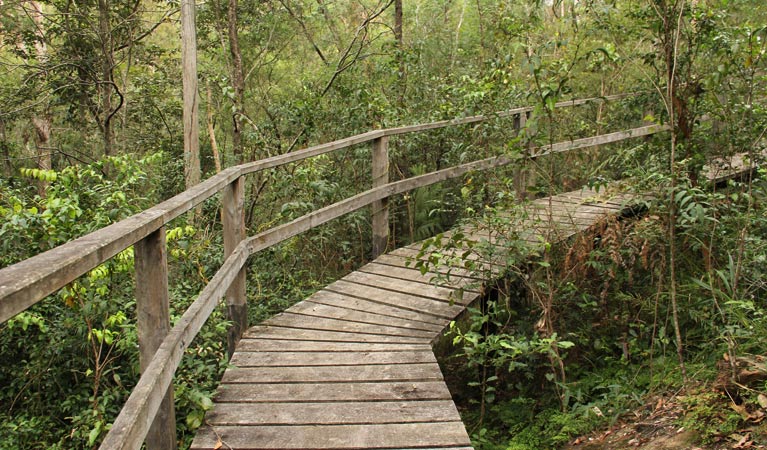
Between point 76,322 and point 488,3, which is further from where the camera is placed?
point 488,3

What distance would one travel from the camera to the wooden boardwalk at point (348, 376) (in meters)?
3.15

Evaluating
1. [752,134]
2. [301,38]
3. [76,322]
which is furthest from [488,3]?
[76,322]

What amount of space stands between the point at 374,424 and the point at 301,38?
14.5 meters

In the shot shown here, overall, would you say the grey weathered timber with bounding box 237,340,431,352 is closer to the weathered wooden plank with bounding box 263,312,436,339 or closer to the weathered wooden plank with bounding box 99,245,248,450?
the weathered wooden plank with bounding box 263,312,436,339

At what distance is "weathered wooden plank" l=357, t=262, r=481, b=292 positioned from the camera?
522cm

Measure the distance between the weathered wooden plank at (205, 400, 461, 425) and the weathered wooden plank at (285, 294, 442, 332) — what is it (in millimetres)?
1145

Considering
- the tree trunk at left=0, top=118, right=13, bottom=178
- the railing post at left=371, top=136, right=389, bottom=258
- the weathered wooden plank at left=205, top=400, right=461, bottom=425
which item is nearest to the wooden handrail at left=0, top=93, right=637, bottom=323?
the weathered wooden plank at left=205, top=400, right=461, bottom=425

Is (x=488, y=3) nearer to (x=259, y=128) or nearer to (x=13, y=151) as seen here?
(x=259, y=128)

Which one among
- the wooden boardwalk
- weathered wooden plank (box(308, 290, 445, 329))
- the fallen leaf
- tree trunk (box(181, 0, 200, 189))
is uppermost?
tree trunk (box(181, 0, 200, 189))

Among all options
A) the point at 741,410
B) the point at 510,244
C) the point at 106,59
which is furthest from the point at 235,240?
the point at 106,59

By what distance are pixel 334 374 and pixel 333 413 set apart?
490mm

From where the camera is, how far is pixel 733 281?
409cm

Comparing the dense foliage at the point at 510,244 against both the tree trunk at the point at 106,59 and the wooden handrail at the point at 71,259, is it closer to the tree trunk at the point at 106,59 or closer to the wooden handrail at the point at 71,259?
the wooden handrail at the point at 71,259

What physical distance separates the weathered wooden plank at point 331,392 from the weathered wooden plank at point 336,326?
776 millimetres
